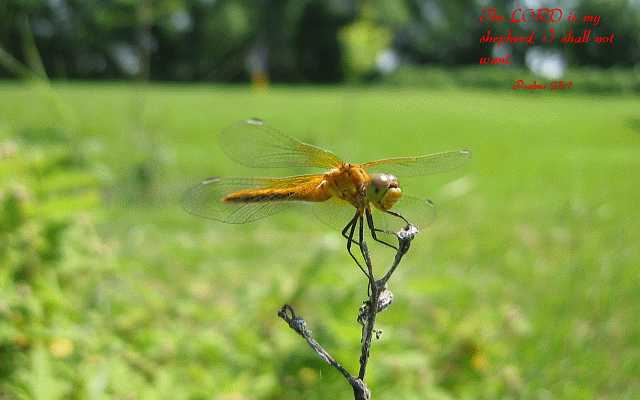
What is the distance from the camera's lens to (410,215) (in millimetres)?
803

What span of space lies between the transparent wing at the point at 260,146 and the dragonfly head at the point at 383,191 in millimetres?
217

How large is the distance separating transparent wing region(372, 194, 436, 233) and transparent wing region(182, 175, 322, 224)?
12cm

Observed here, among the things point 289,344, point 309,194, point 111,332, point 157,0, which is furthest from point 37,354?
point 157,0

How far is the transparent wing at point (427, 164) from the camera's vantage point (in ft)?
2.39

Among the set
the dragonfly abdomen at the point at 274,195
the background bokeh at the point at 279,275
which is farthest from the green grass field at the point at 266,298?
the dragonfly abdomen at the point at 274,195

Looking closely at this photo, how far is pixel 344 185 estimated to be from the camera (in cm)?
65

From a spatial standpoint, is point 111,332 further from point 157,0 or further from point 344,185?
point 157,0

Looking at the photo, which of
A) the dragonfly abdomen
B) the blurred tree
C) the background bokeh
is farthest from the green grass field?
the blurred tree

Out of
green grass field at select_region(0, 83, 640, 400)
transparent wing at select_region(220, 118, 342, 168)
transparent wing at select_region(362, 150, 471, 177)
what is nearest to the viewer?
transparent wing at select_region(362, 150, 471, 177)

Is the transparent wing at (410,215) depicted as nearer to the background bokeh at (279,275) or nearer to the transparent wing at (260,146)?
the transparent wing at (260,146)

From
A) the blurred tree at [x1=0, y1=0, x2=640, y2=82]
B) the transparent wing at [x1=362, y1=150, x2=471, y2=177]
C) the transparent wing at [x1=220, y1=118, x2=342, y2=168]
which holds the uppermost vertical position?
the transparent wing at [x1=362, y1=150, x2=471, y2=177]

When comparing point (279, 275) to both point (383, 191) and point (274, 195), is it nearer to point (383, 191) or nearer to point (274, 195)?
point (274, 195)

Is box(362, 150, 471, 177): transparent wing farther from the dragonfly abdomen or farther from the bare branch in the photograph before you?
the bare branch

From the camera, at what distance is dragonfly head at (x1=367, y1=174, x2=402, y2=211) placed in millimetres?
606
